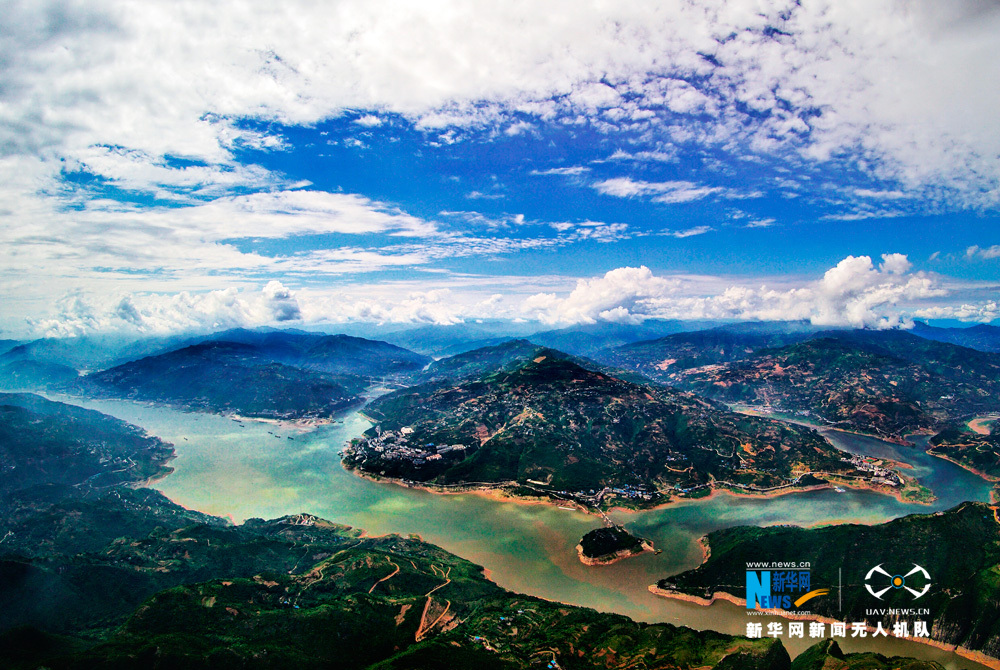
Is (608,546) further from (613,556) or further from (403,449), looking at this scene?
(403,449)

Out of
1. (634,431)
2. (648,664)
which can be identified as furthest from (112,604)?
(634,431)

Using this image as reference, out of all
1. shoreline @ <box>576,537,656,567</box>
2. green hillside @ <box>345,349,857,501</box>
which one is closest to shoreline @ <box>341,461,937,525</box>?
green hillside @ <box>345,349,857,501</box>

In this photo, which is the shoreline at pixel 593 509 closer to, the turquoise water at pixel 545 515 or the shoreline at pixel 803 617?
the turquoise water at pixel 545 515

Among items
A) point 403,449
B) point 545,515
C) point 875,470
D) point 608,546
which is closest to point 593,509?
point 545,515

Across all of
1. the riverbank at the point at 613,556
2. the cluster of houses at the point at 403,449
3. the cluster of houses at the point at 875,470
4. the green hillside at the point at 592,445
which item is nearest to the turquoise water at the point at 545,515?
the riverbank at the point at 613,556

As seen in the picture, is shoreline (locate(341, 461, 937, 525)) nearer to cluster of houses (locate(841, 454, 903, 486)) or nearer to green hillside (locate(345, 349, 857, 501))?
green hillside (locate(345, 349, 857, 501))

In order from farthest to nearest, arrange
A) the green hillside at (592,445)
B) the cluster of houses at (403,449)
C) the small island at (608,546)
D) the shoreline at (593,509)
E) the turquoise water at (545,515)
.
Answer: the cluster of houses at (403,449)
the green hillside at (592,445)
the shoreline at (593,509)
the small island at (608,546)
the turquoise water at (545,515)
